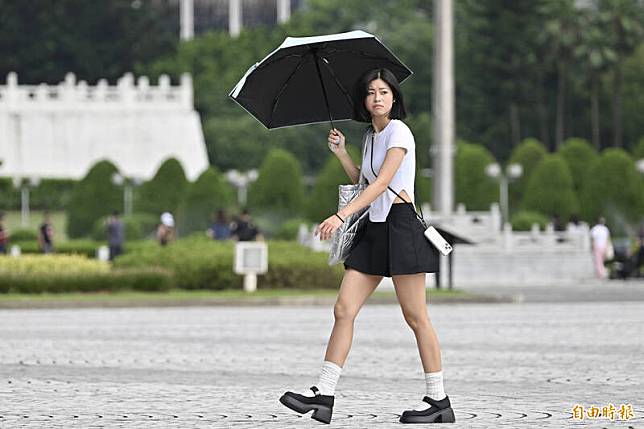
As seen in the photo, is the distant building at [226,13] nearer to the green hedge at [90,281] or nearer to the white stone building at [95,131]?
the white stone building at [95,131]

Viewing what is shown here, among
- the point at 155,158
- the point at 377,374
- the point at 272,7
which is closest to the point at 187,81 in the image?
the point at 155,158

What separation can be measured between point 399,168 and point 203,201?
51.3 meters

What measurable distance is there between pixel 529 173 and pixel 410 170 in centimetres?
5844

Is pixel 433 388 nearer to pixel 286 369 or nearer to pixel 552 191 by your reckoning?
pixel 286 369

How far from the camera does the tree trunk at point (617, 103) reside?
90.3 metres

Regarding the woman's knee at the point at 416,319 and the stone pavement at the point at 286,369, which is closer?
the woman's knee at the point at 416,319

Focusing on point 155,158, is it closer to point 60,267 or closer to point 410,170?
point 60,267

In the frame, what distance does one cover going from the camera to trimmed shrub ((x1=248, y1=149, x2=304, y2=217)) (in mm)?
63875

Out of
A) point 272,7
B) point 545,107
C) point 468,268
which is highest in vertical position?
point 272,7

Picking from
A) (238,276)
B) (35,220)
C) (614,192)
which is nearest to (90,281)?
(238,276)

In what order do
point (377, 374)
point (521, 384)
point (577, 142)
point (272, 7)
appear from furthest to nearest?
point (272, 7) → point (577, 142) → point (377, 374) → point (521, 384)

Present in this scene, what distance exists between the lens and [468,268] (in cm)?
4316

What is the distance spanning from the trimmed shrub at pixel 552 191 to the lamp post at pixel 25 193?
854 inches

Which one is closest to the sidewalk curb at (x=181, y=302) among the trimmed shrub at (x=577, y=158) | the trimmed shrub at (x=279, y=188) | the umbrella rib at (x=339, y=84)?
the umbrella rib at (x=339, y=84)
